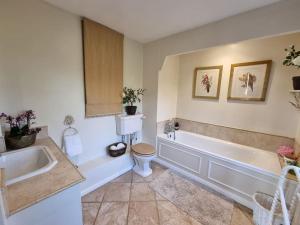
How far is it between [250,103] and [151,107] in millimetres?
1724

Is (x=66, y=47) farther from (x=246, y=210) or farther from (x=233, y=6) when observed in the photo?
(x=246, y=210)

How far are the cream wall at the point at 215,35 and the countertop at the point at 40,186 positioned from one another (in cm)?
196

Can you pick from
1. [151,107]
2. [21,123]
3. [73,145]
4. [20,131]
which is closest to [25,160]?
[20,131]

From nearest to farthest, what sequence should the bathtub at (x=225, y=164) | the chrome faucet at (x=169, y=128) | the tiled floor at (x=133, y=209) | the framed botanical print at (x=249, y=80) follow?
the tiled floor at (x=133, y=209), the bathtub at (x=225, y=164), the framed botanical print at (x=249, y=80), the chrome faucet at (x=169, y=128)

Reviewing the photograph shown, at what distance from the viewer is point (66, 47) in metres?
1.89

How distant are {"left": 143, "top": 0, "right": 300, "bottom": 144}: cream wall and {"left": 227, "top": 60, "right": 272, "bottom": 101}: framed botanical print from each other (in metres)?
0.78

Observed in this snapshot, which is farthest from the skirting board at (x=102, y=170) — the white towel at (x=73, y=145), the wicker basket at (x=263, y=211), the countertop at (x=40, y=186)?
the wicker basket at (x=263, y=211)

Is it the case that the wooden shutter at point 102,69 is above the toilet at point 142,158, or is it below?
above

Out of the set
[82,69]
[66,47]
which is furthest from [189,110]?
[66,47]

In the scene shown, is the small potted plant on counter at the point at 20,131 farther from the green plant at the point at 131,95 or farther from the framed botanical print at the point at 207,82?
the framed botanical print at the point at 207,82

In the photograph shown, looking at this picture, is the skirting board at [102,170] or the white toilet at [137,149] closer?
the skirting board at [102,170]

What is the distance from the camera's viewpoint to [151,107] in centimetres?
292

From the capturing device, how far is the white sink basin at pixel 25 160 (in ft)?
4.29

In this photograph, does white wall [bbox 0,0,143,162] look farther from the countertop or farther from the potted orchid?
the potted orchid
